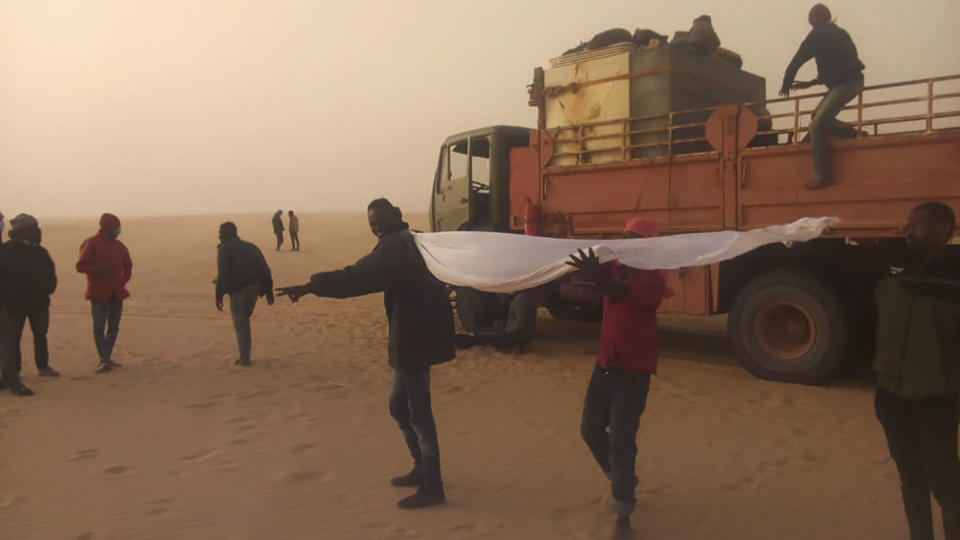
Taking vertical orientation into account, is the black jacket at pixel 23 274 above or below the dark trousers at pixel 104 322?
above

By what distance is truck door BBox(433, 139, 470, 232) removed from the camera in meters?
10.4

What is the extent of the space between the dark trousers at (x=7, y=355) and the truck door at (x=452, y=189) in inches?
231

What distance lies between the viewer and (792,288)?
Answer: 7.11 m

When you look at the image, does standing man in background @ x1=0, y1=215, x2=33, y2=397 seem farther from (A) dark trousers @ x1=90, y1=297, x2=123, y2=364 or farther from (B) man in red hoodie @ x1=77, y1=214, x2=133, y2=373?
(A) dark trousers @ x1=90, y1=297, x2=123, y2=364

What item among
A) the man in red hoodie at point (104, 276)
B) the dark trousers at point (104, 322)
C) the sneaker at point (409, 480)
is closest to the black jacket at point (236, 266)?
the man in red hoodie at point (104, 276)

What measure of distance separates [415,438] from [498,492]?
2.08 feet

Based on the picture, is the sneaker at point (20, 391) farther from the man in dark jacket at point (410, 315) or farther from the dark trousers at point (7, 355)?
the man in dark jacket at point (410, 315)

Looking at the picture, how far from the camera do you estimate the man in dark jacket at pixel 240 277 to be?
8125 millimetres

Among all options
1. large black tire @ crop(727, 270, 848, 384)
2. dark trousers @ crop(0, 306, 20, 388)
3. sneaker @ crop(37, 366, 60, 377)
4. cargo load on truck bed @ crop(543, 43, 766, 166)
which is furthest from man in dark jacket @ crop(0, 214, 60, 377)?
large black tire @ crop(727, 270, 848, 384)

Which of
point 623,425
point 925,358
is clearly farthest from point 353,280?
point 925,358

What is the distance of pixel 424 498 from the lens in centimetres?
408

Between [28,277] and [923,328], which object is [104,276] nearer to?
[28,277]

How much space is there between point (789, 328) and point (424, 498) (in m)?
5.02

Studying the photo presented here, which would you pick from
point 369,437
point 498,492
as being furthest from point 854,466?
point 369,437
